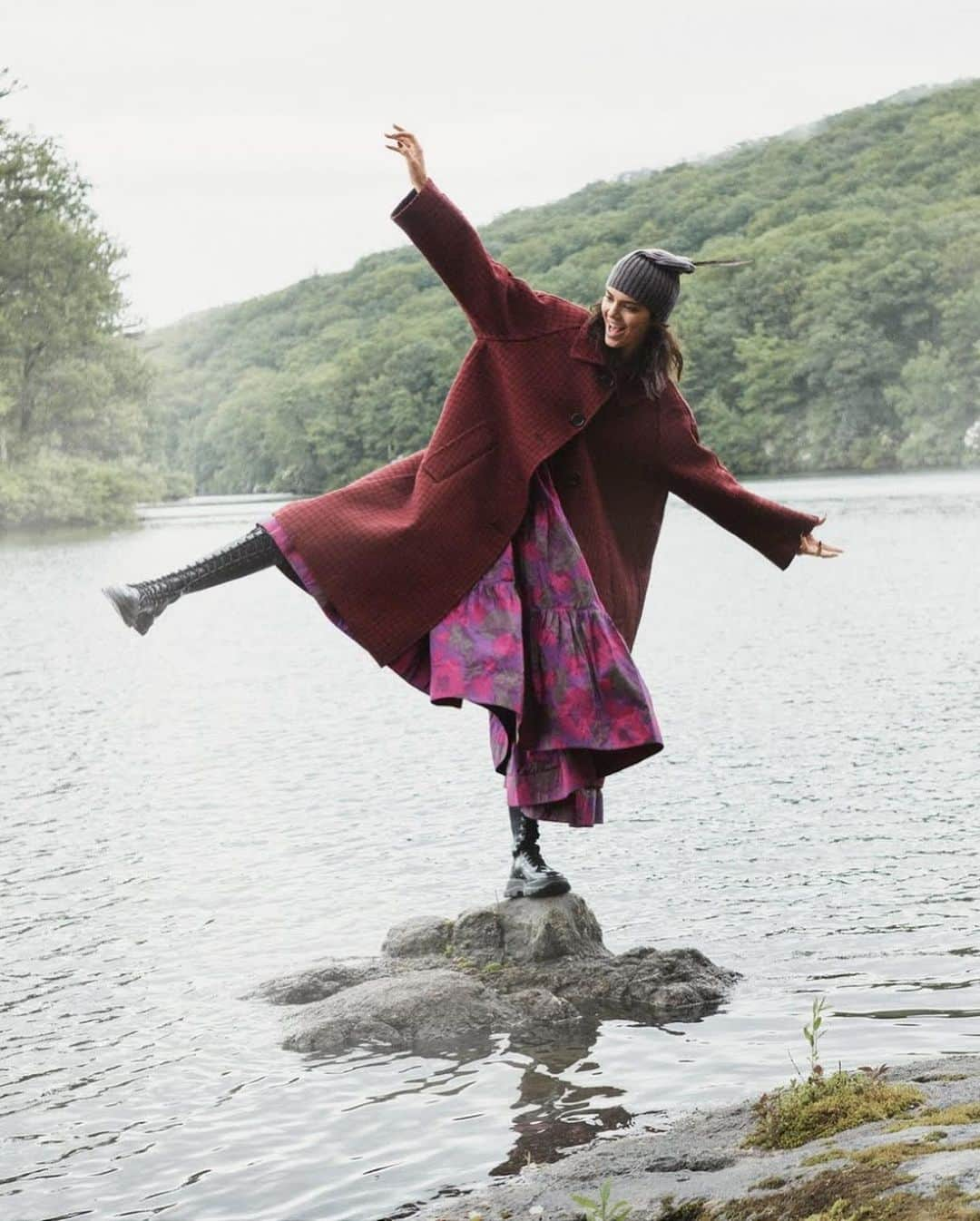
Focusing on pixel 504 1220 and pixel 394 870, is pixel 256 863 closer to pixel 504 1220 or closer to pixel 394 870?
pixel 394 870

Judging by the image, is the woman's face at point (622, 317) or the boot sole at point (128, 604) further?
the boot sole at point (128, 604)

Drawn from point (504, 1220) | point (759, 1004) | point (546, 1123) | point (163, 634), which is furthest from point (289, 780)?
point (163, 634)

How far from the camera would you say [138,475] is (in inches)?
3125

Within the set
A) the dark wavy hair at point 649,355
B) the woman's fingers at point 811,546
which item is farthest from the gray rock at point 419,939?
the dark wavy hair at point 649,355

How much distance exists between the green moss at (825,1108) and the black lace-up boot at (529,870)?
2.25 meters

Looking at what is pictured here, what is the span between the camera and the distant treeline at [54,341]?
224ft

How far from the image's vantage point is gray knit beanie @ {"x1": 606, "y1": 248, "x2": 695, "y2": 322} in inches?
236

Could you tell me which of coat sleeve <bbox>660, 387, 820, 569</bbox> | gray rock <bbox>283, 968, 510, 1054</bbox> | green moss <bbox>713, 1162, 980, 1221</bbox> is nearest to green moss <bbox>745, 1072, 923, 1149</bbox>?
green moss <bbox>713, 1162, 980, 1221</bbox>

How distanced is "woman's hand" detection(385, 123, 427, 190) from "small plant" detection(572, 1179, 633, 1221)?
11.2 feet

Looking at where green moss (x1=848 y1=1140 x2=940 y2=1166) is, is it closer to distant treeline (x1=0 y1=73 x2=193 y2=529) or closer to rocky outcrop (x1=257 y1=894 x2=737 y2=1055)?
rocky outcrop (x1=257 y1=894 x2=737 y2=1055)

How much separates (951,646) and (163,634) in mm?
12302

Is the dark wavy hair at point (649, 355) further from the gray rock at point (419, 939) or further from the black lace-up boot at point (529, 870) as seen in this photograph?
the gray rock at point (419, 939)

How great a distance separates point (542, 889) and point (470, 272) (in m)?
2.41

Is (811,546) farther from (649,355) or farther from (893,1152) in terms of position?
(893,1152)
